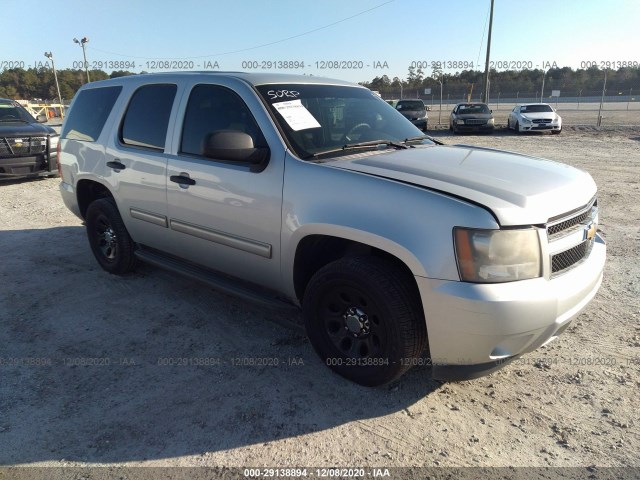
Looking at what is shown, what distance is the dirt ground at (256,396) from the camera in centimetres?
245

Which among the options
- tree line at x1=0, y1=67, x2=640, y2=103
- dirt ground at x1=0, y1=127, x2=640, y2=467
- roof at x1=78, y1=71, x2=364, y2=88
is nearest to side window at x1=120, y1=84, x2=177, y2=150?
roof at x1=78, y1=71, x2=364, y2=88

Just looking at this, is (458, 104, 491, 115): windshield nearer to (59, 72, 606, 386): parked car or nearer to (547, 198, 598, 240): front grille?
(59, 72, 606, 386): parked car

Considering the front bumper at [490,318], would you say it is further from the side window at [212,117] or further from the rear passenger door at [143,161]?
the rear passenger door at [143,161]

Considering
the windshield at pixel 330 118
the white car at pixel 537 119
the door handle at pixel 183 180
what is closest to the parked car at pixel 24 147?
the door handle at pixel 183 180

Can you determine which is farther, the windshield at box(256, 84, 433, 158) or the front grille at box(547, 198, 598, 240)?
the windshield at box(256, 84, 433, 158)

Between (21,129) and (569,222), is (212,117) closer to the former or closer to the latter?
(569,222)

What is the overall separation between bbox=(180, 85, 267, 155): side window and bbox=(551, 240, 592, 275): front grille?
1981 mm

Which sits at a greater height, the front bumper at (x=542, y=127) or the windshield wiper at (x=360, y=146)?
the windshield wiper at (x=360, y=146)

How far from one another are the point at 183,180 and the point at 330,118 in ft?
4.03

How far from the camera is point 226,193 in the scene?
331 centimetres

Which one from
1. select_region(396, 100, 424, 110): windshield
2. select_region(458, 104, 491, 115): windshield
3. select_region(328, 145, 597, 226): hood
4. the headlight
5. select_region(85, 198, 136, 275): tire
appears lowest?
select_region(85, 198, 136, 275): tire

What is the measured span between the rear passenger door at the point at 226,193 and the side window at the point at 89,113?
132 centimetres

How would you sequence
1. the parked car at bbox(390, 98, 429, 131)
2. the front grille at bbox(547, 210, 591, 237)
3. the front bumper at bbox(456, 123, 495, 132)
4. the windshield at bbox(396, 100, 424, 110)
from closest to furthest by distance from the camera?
the front grille at bbox(547, 210, 591, 237) → the front bumper at bbox(456, 123, 495, 132) → the parked car at bbox(390, 98, 429, 131) → the windshield at bbox(396, 100, 424, 110)

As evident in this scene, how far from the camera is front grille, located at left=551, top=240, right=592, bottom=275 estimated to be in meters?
2.52
